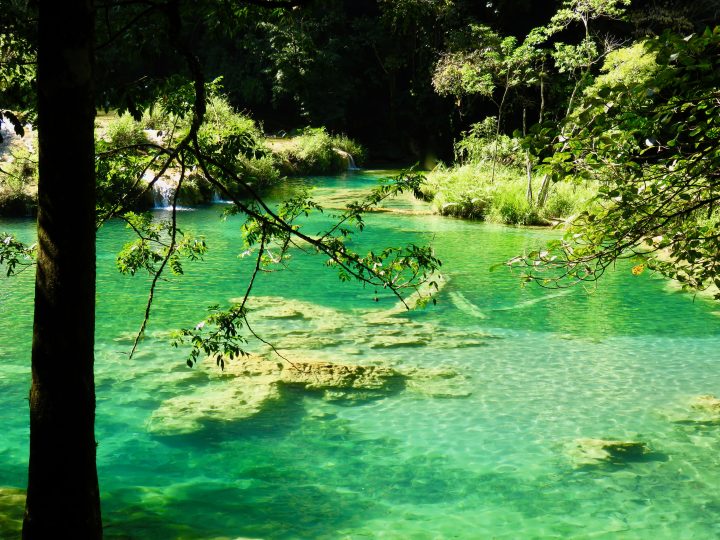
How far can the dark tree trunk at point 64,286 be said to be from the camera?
2.70 metres

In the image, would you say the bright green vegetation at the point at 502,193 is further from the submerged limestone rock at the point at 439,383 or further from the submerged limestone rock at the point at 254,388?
the submerged limestone rock at the point at 254,388

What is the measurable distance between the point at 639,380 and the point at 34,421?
20.8 feet

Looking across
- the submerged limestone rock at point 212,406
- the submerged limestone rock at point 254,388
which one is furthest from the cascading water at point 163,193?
the submerged limestone rock at point 212,406

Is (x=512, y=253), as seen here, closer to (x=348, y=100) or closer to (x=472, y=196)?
(x=472, y=196)

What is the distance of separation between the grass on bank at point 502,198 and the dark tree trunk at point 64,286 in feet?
45.4

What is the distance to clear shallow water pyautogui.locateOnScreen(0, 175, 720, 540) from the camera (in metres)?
5.02

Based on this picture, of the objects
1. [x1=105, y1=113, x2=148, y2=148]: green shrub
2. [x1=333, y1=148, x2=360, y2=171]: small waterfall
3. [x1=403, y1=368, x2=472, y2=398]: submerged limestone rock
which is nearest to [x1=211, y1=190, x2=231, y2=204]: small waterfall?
[x1=105, y1=113, x2=148, y2=148]: green shrub

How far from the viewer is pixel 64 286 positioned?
2779 mm

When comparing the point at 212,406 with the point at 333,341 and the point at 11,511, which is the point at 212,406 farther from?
the point at 11,511

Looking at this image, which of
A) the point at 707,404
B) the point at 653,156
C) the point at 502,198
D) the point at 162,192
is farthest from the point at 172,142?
the point at 653,156

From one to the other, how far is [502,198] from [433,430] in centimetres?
1167

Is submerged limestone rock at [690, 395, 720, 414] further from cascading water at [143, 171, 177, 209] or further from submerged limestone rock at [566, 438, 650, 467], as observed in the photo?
cascading water at [143, 171, 177, 209]

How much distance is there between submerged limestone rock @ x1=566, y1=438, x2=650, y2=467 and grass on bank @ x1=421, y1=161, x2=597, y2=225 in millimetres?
10230

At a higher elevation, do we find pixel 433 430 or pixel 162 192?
pixel 162 192
